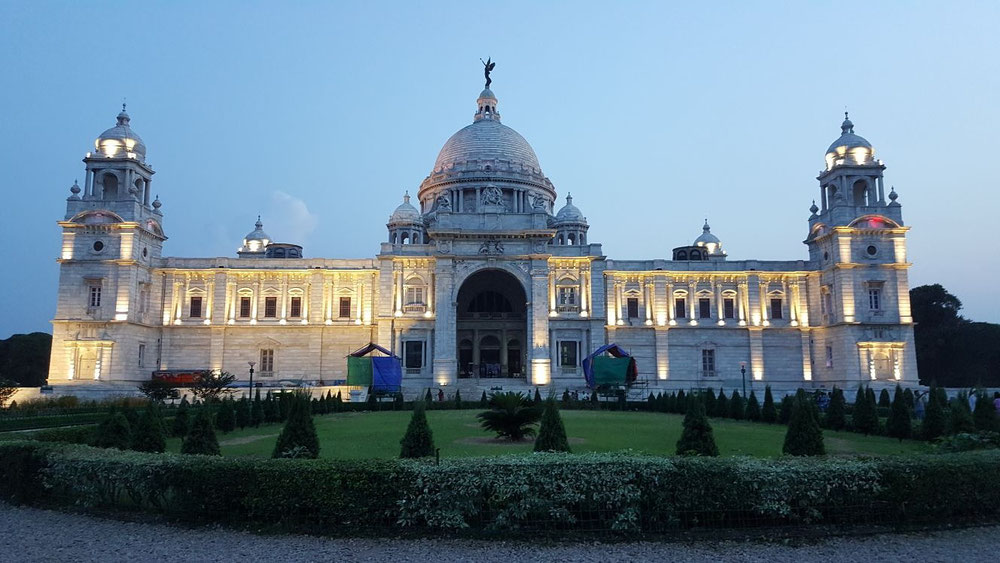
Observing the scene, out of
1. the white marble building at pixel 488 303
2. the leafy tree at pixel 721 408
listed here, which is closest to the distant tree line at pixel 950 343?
the white marble building at pixel 488 303

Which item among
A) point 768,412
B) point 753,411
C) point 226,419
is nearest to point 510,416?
point 226,419

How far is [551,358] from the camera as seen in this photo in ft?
172

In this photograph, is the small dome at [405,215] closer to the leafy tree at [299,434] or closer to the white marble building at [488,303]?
the white marble building at [488,303]

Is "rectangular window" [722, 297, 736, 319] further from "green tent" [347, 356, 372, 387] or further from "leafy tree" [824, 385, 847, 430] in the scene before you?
"leafy tree" [824, 385, 847, 430]

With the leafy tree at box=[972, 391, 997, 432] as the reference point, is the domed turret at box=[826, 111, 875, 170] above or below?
above

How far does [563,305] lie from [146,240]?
30.9 meters

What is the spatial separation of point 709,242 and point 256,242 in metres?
44.5

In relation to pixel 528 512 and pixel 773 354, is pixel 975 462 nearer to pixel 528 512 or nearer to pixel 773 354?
pixel 528 512

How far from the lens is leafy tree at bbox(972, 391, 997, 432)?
1998 cm

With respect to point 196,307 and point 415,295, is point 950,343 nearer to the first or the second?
point 415,295

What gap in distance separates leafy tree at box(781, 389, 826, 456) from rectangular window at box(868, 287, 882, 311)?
42093mm

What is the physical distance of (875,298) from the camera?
53.6 meters

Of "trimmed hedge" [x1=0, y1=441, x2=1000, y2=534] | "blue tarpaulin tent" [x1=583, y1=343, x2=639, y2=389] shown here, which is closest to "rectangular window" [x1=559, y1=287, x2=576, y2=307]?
"blue tarpaulin tent" [x1=583, y1=343, x2=639, y2=389]

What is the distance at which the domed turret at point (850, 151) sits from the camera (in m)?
55.3
